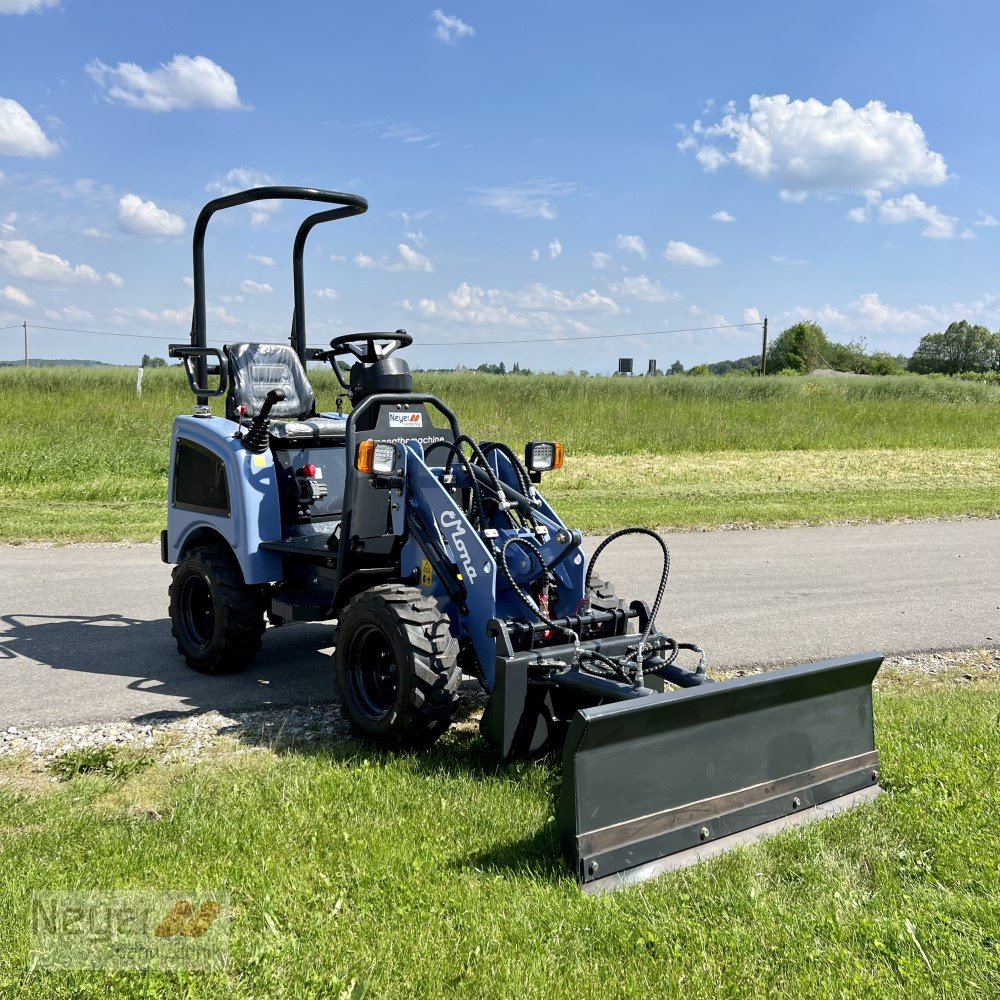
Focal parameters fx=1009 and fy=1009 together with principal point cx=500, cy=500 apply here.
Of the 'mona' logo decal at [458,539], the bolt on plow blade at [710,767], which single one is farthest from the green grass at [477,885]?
the 'mona' logo decal at [458,539]

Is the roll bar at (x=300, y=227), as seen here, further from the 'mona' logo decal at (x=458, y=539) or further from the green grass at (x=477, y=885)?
the green grass at (x=477, y=885)

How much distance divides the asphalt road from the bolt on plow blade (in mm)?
2308

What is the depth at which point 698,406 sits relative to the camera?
86.5 feet

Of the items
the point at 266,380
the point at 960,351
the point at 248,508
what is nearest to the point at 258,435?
the point at 248,508

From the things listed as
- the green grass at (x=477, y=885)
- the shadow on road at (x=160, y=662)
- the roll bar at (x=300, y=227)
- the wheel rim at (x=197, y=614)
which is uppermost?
the roll bar at (x=300, y=227)

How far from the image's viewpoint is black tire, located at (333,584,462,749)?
464 centimetres

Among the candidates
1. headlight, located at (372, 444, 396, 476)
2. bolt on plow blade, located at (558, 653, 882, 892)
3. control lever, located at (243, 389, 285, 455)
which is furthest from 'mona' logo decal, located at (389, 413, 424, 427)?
bolt on plow blade, located at (558, 653, 882, 892)

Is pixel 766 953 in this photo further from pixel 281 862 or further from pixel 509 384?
pixel 509 384

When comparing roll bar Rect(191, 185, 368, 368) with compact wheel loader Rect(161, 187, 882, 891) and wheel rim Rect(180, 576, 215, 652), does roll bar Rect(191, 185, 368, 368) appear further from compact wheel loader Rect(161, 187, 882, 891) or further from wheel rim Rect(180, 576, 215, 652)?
wheel rim Rect(180, 576, 215, 652)

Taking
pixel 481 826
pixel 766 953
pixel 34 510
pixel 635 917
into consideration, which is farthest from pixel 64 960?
pixel 34 510

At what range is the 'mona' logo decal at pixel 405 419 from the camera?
5875 mm

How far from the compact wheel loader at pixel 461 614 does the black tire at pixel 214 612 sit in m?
0.01

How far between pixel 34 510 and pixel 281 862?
1070 centimetres

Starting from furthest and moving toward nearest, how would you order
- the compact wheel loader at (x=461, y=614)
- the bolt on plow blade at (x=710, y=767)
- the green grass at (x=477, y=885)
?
the compact wheel loader at (x=461, y=614)
the bolt on plow blade at (x=710, y=767)
the green grass at (x=477, y=885)
